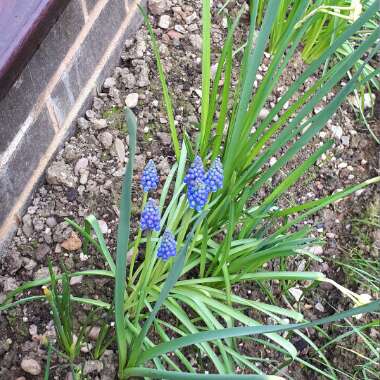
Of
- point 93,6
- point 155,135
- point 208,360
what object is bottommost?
point 208,360

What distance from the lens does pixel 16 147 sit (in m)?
1.39

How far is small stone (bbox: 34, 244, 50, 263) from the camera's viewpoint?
1455mm

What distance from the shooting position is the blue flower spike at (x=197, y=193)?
110 centimetres

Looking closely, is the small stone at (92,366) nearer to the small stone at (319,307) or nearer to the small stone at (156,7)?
the small stone at (319,307)

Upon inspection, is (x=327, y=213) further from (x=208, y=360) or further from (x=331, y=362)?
(x=208, y=360)

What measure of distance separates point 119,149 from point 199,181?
63 centimetres

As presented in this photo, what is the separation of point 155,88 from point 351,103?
0.80 metres

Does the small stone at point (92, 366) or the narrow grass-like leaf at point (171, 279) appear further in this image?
the small stone at point (92, 366)

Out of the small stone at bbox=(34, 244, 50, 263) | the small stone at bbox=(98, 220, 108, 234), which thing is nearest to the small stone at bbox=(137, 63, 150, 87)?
the small stone at bbox=(98, 220, 108, 234)

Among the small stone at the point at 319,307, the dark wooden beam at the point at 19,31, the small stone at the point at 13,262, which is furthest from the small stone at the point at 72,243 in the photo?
the small stone at the point at 319,307

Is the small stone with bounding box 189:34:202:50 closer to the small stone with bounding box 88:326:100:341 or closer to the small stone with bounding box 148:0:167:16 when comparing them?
the small stone with bounding box 148:0:167:16

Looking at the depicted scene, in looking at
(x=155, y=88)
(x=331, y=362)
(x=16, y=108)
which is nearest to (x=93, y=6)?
(x=155, y=88)

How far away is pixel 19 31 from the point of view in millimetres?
1180

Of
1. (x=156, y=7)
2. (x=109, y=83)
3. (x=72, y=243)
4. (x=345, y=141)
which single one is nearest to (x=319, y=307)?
(x=345, y=141)
